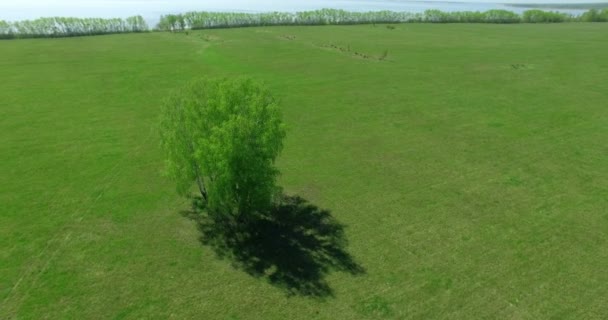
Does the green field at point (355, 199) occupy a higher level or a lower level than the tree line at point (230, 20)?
lower

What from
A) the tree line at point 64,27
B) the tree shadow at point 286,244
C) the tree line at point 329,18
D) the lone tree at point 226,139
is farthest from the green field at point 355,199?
the tree line at point 329,18

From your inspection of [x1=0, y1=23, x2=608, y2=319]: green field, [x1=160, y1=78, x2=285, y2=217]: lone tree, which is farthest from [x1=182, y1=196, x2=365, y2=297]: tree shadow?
[x1=160, y1=78, x2=285, y2=217]: lone tree

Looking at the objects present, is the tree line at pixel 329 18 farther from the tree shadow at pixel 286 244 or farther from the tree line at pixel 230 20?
the tree shadow at pixel 286 244

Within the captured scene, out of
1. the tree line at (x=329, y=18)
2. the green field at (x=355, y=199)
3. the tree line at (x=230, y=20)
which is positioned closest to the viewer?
the green field at (x=355, y=199)

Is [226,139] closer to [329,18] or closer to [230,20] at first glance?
[230,20]

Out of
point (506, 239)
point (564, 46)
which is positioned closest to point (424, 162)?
point (506, 239)

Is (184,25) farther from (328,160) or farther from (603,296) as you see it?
(603,296)

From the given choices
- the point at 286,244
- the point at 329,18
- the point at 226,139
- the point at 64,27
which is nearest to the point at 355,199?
the point at 286,244

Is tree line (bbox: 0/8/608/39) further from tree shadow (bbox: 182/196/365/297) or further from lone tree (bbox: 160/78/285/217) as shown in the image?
tree shadow (bbox: 182/196/365/297)
